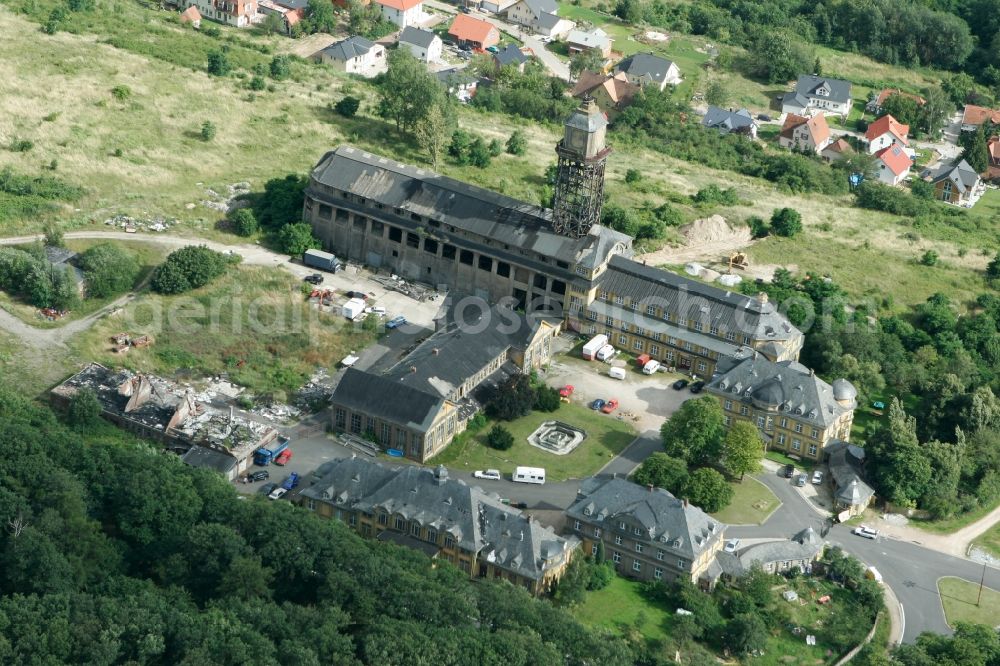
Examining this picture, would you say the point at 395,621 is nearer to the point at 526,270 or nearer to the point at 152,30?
the point at 526,270

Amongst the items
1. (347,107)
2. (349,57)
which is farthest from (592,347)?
(349,57)

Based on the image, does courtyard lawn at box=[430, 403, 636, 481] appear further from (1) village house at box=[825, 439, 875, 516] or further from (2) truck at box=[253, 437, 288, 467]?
(1) village house at box=[825, 439, 875, 516]

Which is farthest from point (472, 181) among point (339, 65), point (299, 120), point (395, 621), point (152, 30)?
point (395, 621)

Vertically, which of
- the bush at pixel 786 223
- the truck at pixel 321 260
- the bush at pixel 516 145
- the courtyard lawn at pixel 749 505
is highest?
→ the bush at pixel 786 223

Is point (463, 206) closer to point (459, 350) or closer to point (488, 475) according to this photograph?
point (459, 350)

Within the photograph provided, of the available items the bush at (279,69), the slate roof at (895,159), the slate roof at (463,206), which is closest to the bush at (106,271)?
the slate roof at (463,206)

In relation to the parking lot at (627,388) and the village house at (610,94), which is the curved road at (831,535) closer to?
the parking lot at (627,388)

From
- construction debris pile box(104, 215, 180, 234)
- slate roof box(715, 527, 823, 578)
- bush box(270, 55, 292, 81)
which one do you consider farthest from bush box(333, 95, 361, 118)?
slate roof box(715, 527, 823, 578)
